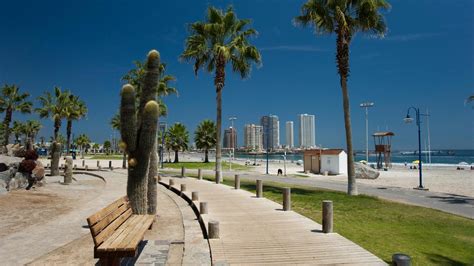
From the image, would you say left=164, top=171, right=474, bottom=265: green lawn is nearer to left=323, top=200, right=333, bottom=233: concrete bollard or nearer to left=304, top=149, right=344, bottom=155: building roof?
left=323, top=200, right=333, bottom=233: concrete bollard

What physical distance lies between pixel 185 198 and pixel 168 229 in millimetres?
6185

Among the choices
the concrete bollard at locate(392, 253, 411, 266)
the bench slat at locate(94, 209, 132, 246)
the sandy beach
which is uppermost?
the bench slat at locate(94, 209, 132, 246)

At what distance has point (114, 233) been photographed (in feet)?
20.3

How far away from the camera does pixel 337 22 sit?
62.1 ft

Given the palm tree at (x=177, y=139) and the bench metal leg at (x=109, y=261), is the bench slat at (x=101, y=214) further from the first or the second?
the palm tree at (x=177, y=139)

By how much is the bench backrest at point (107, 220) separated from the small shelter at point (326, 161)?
116 ft

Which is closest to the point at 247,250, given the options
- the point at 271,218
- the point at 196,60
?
the point at 271,218

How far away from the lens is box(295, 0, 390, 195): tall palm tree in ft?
60.2

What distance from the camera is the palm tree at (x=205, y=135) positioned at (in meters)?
64.7

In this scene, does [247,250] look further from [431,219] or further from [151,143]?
[431,219]

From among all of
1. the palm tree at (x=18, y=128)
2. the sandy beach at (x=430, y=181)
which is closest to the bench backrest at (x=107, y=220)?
the sandy beach at (x=430, y=181)

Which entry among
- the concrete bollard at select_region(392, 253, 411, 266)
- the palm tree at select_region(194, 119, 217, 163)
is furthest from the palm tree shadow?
the palm tree at select_region(194, 119, 217, 163)

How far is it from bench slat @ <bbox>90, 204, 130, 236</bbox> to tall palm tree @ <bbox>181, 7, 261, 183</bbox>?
16428mm

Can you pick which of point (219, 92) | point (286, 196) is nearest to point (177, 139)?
point (219, 92)
